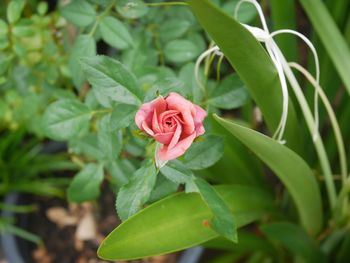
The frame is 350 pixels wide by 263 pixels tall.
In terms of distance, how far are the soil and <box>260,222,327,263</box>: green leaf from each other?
33 cm

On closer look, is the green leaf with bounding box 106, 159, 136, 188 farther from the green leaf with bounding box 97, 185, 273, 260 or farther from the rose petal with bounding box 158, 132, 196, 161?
the rose petal with bounding box 158, 132, 196, 161

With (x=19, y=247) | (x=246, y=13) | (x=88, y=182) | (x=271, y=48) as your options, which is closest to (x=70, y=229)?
(x=19, y=247)

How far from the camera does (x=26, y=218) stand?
1189 millimetres

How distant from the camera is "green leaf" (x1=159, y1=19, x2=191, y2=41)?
0.83 metres

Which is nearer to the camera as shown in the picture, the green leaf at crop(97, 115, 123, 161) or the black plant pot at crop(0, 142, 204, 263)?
the green leaf at crop(97, 115, 123, 161)

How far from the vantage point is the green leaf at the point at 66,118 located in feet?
2.33

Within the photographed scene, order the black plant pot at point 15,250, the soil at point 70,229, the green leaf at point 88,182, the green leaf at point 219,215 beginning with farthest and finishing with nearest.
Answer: the soil at point 70,229 → the black plant pot at point 15,250 → the green leaf at point 88,182 → the green leaf at point 219,215

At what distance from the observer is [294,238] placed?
83 centimetres

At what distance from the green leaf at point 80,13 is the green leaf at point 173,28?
13cm

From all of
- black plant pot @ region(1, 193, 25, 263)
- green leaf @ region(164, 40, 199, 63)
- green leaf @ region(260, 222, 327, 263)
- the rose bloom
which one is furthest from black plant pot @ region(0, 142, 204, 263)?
the rose bloom

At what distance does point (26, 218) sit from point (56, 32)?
42cm

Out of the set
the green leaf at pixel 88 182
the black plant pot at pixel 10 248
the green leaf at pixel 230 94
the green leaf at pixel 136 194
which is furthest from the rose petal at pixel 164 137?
the black plant pot at pixel 10 248

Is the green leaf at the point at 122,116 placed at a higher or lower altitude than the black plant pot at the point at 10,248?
higher

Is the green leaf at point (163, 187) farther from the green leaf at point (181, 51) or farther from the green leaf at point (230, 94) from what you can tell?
the green leaf at point (181, 51)
